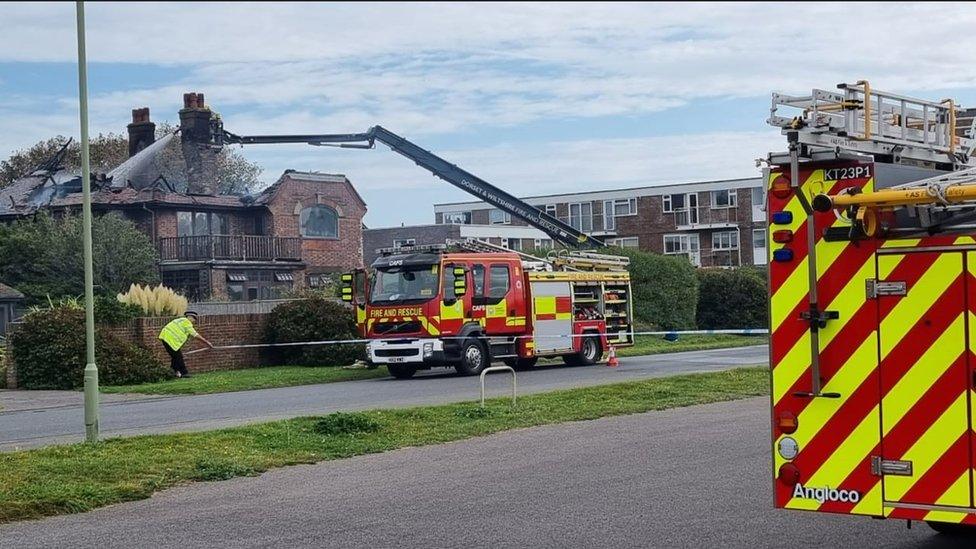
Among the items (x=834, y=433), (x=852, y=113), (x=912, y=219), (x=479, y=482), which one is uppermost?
(x=852, y=113)

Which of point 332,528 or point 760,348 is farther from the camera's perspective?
point 760,348

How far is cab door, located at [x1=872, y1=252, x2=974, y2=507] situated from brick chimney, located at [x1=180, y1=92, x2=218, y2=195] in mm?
43681

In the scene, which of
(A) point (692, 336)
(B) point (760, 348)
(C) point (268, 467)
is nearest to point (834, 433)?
(C) point (268, 467)

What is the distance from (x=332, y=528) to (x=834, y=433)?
158 inches

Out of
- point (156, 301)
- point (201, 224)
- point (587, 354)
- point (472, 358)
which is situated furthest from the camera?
point (201, 224)

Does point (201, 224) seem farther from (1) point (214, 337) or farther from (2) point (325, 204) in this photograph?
(1) point (214, 337)

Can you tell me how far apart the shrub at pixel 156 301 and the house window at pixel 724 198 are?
49.5m

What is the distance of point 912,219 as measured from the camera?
23.2 ft

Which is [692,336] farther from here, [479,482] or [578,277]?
[479,482]

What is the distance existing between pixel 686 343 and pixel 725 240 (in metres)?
38.6

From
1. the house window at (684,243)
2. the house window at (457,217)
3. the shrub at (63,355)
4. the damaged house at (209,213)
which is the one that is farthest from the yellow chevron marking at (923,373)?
the house window at (457,217)

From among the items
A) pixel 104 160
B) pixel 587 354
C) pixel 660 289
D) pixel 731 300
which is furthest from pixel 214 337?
pixel 104 160

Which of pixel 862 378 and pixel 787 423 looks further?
pixel 787 423

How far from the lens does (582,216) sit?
8012cm
